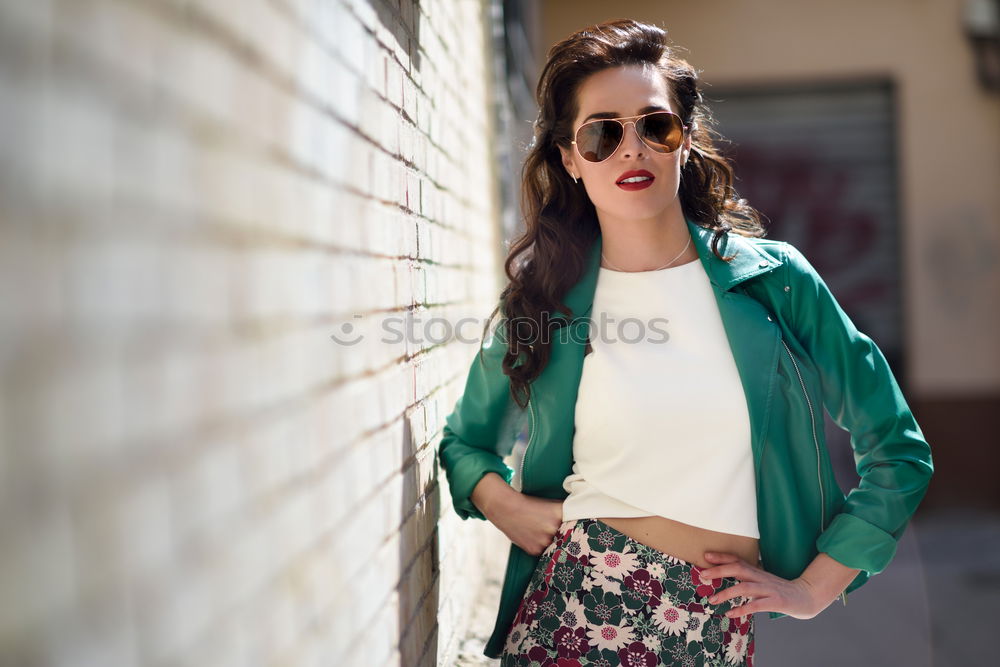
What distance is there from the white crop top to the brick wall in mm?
422

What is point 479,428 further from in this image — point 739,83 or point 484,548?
point 739,83

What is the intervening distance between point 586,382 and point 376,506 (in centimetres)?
59

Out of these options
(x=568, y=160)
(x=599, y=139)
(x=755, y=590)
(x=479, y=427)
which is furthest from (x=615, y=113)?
(x=755, y=590)

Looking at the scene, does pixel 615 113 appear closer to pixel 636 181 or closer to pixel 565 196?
pixel 636 181

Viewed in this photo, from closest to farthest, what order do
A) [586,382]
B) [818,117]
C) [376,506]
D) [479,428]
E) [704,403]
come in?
[376,506] → [704,403] → [586,382] → [479,428] → [818,117]

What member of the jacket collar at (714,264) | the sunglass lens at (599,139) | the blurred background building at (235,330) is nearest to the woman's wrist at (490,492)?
the blurred background building at (235,330)

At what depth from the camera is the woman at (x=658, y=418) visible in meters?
1.88

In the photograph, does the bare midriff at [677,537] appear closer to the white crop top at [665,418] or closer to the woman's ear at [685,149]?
the white crop top at [665,418]

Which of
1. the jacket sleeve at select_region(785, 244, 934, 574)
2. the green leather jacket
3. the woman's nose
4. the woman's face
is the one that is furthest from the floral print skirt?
the woman's nose

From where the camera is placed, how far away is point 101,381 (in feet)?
2.54

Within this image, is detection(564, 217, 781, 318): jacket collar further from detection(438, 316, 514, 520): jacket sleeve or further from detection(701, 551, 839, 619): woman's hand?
detection(701, 551, 839, 619): woman's hand

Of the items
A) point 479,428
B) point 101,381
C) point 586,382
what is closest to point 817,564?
point 586,382

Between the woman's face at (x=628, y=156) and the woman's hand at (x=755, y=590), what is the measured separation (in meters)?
0.78

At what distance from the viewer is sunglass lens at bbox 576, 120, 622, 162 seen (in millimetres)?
2031
